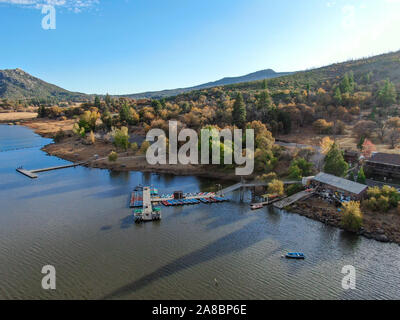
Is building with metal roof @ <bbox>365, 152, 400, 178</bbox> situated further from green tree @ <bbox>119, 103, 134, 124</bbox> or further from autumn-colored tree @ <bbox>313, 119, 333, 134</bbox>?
green tree @ <bbox>119, 103, 134, 124</bbox>

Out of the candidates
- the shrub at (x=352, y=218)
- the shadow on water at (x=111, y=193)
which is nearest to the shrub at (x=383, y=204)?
the shrub at (x=352, y=218)

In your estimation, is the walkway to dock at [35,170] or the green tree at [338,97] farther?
the green tree at [338,97]

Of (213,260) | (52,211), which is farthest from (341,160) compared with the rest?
(52,211)

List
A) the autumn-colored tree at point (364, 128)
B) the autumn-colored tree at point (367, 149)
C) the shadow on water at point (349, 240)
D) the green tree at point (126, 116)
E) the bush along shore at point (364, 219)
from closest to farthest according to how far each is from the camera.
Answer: the shadow on water at point (349, 240) < the bush along shore at point (364, 219) < the autumn-colored tree at point (367, 149) < the autumn-colored tree at point (364, 128) < the green tree at point (126, 116)

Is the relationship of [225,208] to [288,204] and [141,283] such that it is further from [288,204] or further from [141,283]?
[141,283]

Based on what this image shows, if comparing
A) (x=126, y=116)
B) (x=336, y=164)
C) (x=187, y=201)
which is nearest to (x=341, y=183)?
(x=336, y=164)

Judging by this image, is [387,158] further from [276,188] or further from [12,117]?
[12,117]

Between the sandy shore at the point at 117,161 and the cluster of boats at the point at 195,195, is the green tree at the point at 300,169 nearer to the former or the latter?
the sandy shore at the point at 117,161
